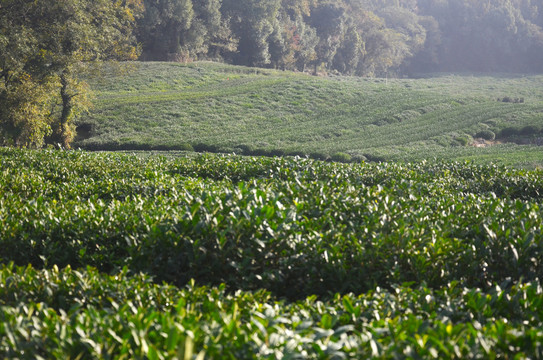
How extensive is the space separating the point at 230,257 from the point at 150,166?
751 cm

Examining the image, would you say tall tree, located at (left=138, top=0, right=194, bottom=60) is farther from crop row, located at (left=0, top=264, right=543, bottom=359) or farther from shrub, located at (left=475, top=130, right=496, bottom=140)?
crop row, located at (left=0, top=264, right=543, bottom=359)

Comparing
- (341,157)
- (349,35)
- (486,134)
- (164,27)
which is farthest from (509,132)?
(349,35)

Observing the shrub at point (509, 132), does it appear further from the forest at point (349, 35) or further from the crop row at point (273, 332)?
the forest at point (349, 35)

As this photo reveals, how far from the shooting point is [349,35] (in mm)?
82375

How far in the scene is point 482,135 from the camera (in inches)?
1388

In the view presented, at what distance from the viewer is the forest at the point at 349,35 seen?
58.2 metres

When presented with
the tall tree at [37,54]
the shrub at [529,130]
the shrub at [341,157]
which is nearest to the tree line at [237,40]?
the tall tree at [37,54]

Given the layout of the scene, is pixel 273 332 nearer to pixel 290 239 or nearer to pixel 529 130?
pixel 290 239

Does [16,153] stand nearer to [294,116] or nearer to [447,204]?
[447,204]

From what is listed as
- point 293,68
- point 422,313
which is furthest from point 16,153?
point 293,68

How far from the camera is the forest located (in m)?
58.2

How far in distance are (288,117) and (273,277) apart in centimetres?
3432

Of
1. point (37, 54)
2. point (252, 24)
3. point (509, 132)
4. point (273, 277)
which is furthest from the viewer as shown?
point (252, 24)

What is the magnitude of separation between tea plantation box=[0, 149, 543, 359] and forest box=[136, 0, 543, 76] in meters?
48.9
